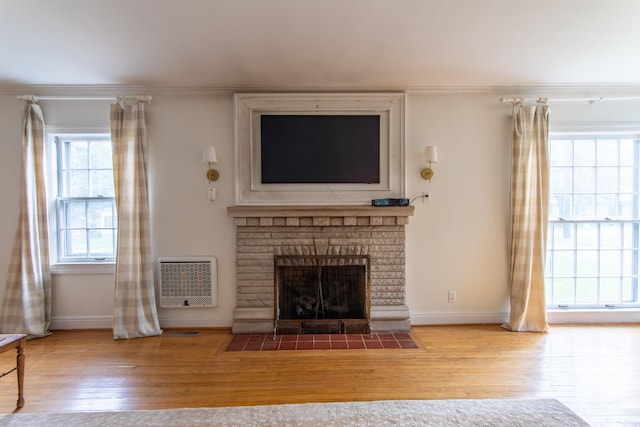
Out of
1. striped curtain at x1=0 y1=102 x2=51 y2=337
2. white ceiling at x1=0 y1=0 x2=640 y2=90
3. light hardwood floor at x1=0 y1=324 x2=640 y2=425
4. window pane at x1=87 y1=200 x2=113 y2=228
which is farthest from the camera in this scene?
window pane at x1=87 y1=200 x2=113 y2=228

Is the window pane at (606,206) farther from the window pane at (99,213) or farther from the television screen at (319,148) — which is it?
the window pane at (99,213)

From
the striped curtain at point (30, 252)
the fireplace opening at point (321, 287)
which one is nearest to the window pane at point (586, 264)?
the fireplace opening at point (321, 287)

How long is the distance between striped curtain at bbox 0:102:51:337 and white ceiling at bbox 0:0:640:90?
1.85 feet

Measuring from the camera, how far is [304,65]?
9.36 feet

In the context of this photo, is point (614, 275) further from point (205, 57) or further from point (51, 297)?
point (51, 297)

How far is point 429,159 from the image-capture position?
331 centimetres

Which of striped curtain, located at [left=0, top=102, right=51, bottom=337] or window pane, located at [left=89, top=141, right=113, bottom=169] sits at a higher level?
window pane, located at [left=89, top=141, right=113, bottom=169]

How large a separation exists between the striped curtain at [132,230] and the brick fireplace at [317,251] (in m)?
0.85

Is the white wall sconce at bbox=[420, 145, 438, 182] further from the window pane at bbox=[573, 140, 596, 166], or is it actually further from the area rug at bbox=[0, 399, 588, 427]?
the area rug at bbox=[0, 399, 588, 427]

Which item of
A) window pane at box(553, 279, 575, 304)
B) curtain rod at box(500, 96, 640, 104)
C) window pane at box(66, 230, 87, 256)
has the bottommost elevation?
window pane at box(553, 279, 575, 304)

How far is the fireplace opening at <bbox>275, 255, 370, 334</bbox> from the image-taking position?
3.40 metres

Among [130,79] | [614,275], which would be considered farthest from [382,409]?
[130,79]

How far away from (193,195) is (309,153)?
1242mm

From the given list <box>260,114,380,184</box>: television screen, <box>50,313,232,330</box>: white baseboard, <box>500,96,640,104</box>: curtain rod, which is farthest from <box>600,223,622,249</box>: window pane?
<box>50,313,232,330</box>: white baseboard
